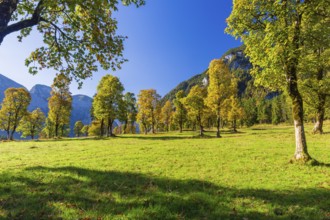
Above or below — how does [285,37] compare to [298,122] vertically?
above

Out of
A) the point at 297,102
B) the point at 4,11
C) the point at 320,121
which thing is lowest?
the point at 320,121

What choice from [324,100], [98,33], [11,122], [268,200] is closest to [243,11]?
[98,33]

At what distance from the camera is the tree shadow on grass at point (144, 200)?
316 inches

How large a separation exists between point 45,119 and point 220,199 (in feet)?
345

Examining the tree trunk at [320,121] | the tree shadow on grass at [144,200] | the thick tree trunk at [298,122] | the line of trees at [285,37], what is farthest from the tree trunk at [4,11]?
the tree trunk at [320,121]

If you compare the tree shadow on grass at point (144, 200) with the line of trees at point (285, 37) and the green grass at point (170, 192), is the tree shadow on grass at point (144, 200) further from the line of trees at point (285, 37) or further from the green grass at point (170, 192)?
the line of trees at point (285, 37)

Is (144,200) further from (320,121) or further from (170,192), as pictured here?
(320,121)

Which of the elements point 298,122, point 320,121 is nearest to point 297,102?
point 298,122

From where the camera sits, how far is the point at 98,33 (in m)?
13.3

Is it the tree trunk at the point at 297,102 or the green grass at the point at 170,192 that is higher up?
the tree trunk at the point at 297,102

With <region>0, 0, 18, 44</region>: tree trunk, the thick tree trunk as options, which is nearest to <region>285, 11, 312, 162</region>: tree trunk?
the thick tree trunk

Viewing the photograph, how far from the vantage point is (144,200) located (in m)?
9.43

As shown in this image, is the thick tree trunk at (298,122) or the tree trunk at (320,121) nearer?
the thick tree trunk at (298,122)

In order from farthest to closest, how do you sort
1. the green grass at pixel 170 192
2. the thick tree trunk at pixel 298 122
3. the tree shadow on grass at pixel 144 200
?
the thick tree trunk at pixel 298 122 → the green grass at pixel 170 192 → the tree shadow on grass at pixel 144 200
